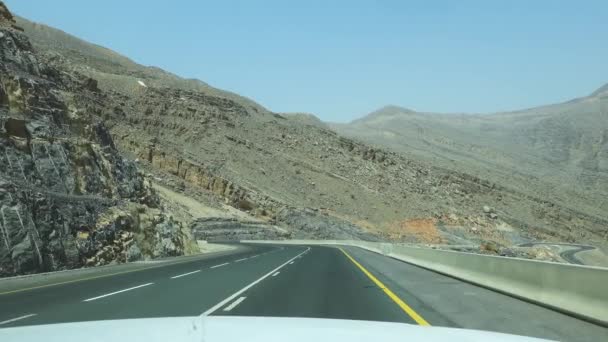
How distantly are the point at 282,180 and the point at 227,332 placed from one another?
320 feet

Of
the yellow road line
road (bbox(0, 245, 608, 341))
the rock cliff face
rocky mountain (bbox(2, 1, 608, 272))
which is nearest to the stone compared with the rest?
the rock cliff face

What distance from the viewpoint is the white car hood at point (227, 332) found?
535 cm

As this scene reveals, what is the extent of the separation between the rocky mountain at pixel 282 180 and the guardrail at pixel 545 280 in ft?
188

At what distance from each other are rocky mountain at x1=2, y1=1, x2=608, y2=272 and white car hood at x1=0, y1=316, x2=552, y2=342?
68.0 metres

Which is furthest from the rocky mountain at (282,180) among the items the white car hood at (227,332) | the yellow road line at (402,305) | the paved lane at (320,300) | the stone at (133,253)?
the white car hood at (227,332)

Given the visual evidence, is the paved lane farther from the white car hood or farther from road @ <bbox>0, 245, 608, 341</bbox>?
the white car hood

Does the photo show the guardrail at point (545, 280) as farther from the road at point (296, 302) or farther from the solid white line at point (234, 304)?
the solid white line at point (234, 304)

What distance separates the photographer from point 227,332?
579 cm

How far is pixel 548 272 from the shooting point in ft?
42.1

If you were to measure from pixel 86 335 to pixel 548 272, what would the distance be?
32.8ft

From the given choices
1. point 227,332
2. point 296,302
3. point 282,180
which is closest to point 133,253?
point 296,302

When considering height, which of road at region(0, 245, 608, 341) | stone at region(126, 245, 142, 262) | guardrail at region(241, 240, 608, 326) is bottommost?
stone at region(126, 245, 142, 262)

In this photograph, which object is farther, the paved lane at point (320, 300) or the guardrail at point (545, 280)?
the paved lane at point (320, 300)

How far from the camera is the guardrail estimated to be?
10.5 meters
